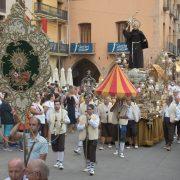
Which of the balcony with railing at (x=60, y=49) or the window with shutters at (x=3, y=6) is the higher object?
the window with shutters at (x=3, y=6)

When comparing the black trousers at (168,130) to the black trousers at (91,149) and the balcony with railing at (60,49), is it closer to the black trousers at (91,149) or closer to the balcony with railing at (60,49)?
the black trousers at (91,149)

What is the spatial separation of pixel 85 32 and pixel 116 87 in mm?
29089

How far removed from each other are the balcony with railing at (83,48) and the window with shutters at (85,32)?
4.06 feet

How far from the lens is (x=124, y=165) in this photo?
43.5 feet

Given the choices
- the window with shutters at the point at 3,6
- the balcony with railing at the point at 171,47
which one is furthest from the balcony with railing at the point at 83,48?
the window with shutters at the point at 3,6

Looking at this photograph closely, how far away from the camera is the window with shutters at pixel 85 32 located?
145 ft

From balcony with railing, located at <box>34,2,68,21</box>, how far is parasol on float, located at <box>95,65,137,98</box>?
931 inches

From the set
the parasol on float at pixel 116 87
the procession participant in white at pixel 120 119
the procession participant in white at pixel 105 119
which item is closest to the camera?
the procession participant in white at pixel 120 119

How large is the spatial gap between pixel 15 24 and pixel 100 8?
120ft

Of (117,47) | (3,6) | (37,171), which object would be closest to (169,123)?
(37,171)

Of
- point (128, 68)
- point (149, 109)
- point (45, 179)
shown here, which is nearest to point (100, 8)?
point (128, 68)

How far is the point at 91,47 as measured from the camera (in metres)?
43.1

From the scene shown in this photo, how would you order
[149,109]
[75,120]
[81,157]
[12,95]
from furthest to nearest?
[75,120] → [149,109] → [81,157] → [12,95]

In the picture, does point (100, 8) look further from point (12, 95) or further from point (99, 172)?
point (12, 95)
